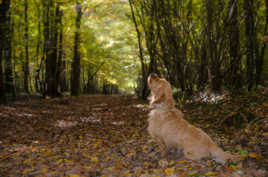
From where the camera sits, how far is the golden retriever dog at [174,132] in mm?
3017

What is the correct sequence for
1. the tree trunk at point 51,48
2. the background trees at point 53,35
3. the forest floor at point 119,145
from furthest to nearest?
the tree trunk at point 51,48, the background trees at point 53,35, the forest floor at point 119,145

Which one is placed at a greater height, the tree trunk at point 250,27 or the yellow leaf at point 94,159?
the tree trunk at point 250,27

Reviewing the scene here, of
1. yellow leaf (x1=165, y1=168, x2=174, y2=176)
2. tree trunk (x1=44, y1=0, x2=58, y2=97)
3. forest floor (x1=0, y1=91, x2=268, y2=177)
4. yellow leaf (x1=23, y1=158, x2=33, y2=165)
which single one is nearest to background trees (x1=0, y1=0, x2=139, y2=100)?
tree trunk (x1=44, y1=0, x2=58, y2=97)

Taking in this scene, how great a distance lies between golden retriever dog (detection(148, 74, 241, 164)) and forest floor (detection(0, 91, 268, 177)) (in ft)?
0.46

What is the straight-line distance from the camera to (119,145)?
16.4 feet

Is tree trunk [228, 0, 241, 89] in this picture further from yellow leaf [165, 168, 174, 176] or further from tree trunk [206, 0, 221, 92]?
yellow leaf [165, 168, 174, 176]

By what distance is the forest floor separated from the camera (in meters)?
3.00

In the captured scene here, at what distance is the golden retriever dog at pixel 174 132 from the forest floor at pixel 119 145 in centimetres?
14

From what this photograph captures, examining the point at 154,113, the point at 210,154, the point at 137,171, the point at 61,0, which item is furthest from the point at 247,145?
the point at 61,0

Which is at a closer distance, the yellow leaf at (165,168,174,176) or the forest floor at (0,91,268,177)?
the yellow leaf at (165,168,174,176)

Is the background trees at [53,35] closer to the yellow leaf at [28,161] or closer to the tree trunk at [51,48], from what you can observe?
the tree trunk at [51,48]

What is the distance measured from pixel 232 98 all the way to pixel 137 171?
4.39 meters

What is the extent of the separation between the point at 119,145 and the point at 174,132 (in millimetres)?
2039

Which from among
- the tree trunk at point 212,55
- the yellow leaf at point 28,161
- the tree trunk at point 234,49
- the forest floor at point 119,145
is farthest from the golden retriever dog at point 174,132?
the tree trunk at point 234,49
